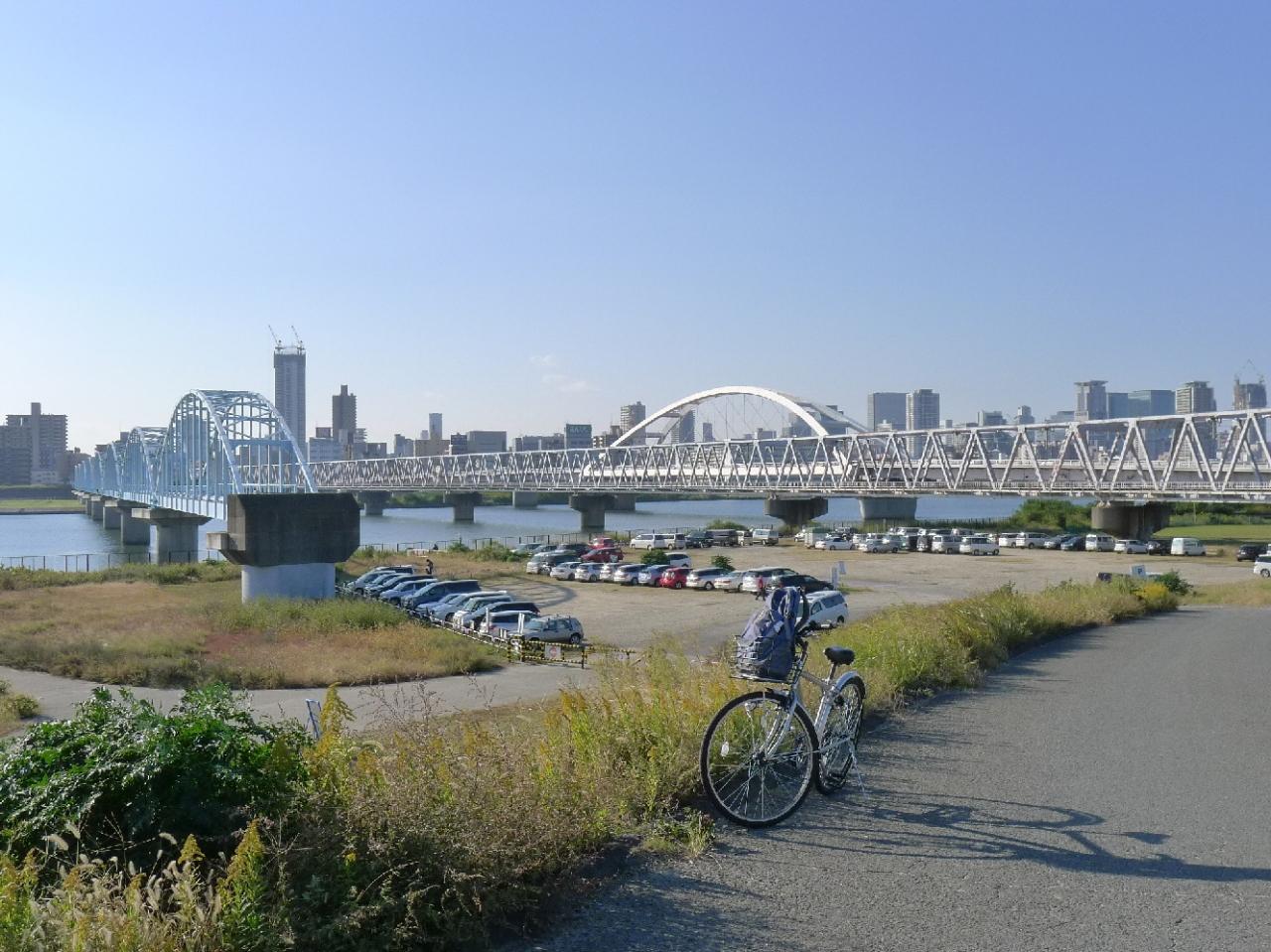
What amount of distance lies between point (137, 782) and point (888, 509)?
112420mm

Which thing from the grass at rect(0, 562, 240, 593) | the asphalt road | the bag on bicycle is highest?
the bag on bicycle

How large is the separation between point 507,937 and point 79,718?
2.41 m

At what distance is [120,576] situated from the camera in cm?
6003

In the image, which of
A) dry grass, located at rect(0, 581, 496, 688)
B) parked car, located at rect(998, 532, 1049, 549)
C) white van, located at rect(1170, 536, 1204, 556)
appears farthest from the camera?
parked car, located at rect(998, 532, 1049, 549)

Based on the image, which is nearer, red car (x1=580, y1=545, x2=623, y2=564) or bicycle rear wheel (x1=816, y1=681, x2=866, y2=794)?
bicycle rear wheel (x1=816, y1=681, x2=866, y2=794)

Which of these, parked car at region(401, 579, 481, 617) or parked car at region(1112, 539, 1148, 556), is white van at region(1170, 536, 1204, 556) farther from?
parked car at region(401, 579, 481, 617)

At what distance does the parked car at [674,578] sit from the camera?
52.3 metres

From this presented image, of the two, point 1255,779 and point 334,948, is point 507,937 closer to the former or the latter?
point 334,948

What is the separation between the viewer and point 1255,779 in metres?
7.99

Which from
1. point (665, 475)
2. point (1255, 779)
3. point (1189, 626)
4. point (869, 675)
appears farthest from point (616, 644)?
point (665, 475)

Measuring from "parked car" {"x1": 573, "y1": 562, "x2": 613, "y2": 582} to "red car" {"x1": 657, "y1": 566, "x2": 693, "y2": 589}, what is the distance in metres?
4.98

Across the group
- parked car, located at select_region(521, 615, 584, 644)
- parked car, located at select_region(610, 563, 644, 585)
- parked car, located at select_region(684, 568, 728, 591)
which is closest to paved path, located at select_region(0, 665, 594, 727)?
parked car, located at select_region(521, 615, 584, 644)

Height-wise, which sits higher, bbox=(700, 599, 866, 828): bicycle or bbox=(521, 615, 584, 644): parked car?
bbox=(700, 599, 866, 828): bicycle

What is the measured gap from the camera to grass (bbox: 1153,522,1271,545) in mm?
80419
